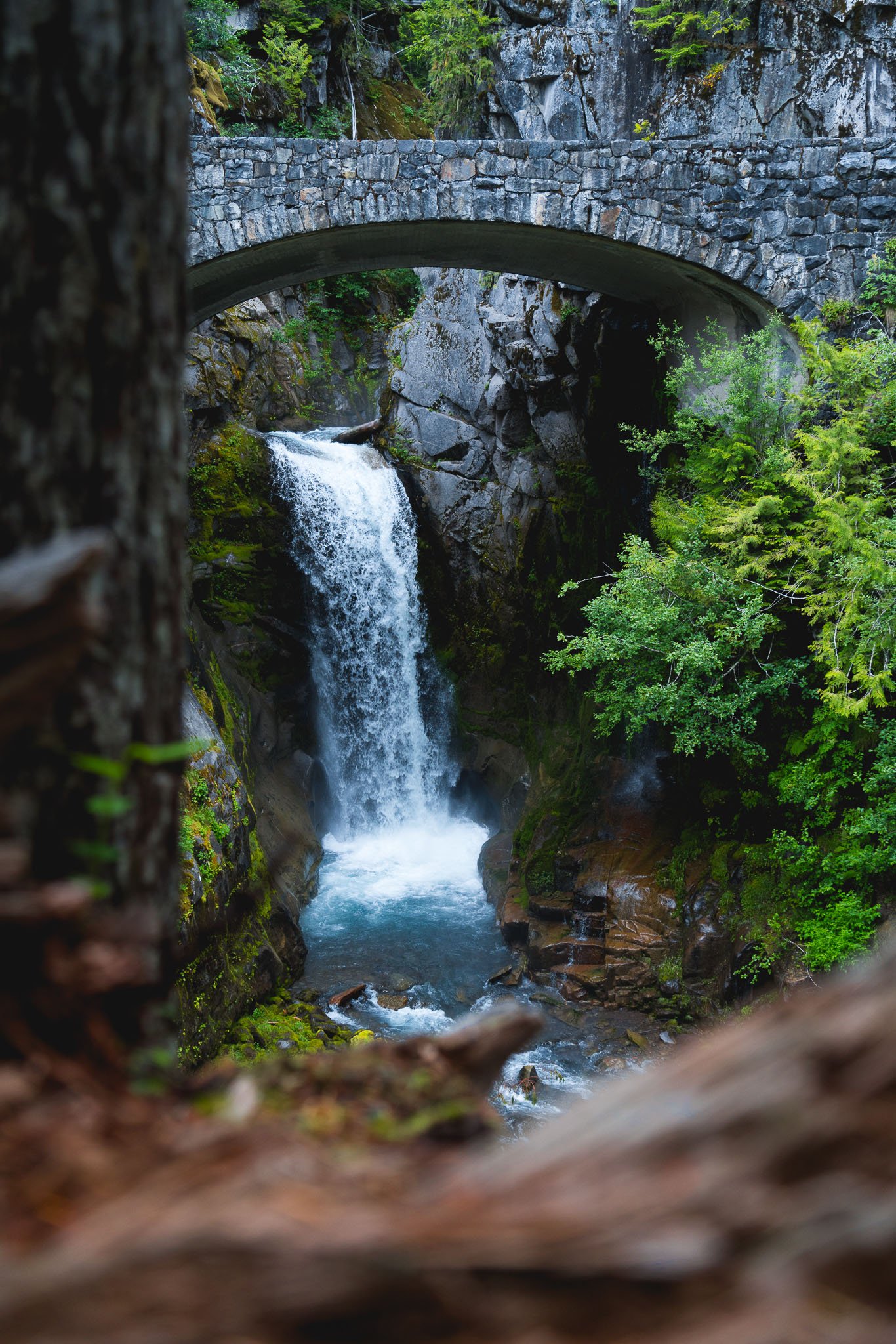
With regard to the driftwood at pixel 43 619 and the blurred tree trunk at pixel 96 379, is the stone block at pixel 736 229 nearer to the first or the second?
the blurred tree trunk at pixel 96 379

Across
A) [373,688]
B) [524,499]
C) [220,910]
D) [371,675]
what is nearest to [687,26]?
[524,499]

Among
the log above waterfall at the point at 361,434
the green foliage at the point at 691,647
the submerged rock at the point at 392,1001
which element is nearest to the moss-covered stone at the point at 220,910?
the submerged rock at the point at 392,1001

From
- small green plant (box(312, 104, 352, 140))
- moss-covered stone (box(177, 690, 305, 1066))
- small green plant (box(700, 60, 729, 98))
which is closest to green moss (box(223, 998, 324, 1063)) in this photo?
moss-covered stone (box(177, 690, 305, 1066))

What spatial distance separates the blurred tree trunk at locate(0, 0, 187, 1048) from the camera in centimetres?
116

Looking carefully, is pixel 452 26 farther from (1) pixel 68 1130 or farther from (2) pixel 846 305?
(1) pixel 68 1130

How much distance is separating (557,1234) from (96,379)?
1247mm

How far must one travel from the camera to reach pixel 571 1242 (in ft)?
2.82

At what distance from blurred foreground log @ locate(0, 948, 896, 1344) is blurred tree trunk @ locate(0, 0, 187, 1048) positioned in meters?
0.49

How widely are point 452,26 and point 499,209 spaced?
7529 mm

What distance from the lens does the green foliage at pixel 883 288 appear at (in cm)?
875

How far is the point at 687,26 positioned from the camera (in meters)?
12.2

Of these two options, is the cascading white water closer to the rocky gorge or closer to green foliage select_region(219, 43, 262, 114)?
the rocky gorge

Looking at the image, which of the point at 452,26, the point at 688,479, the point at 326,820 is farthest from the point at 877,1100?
the point at 452,26

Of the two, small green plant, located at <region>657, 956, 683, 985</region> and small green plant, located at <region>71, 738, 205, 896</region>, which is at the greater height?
small green plant, located at <region>71, 738, 205, 896</region>
